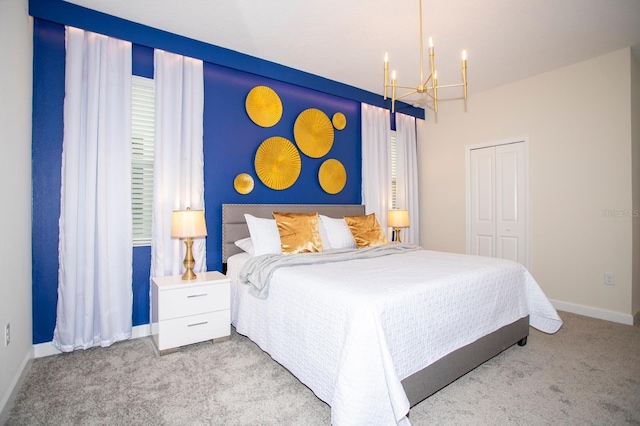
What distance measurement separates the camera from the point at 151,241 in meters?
2.94

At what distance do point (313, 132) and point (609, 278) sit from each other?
11.9 feet

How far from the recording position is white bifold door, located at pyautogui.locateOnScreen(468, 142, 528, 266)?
4148 mm

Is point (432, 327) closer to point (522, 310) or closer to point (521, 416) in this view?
point (521, 416)

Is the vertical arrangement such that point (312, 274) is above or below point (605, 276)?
above

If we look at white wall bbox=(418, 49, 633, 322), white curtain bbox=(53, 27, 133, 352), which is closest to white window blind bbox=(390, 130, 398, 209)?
white wall bbox=(418, 49, 633, 322)

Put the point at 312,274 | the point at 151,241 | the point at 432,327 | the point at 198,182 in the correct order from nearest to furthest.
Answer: the point at 432,327, the point at 312,274, the point at 151,241, the point at 198,182

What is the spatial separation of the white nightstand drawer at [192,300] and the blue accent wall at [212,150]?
59 centimetres

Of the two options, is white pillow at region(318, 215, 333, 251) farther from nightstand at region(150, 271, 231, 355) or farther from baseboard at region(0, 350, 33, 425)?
baseboard at region(0, 350, 33, 425)

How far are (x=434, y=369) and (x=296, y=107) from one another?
3161mm

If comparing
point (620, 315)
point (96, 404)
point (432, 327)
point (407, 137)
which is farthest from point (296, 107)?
point (620, 315)

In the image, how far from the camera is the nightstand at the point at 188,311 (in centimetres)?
250

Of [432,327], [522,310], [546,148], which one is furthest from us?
[546,148]

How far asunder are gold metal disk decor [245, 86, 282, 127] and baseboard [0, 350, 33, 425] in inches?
110

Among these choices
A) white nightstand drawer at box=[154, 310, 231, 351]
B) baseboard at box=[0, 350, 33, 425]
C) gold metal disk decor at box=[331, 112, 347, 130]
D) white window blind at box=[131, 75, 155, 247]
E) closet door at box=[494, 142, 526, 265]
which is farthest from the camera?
gold metal disk decor at box=[331, 112, 347, 130]
